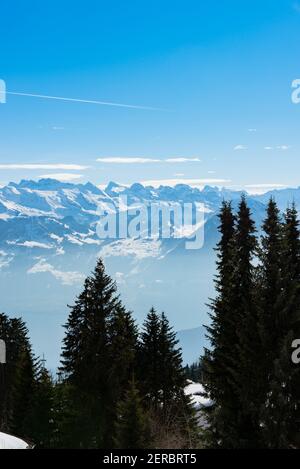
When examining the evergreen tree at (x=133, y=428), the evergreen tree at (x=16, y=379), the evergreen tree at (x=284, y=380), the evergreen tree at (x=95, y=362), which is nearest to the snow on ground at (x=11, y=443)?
the evergreen tree at (x=95, y=362)

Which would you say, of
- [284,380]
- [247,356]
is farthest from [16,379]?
[284,380]

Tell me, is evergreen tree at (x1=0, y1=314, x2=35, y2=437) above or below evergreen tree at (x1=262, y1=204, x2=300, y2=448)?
below

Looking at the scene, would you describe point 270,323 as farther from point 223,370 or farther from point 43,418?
point 43,418

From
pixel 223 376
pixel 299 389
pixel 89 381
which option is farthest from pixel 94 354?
pixel 299 389

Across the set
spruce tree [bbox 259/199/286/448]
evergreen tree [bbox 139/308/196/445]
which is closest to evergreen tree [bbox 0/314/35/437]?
evergreen tree [bbox 139/308/196/445]

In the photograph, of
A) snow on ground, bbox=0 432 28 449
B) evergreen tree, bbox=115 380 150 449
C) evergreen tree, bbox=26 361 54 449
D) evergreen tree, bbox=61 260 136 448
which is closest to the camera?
evergreen tree, bbox=115 380 150 449

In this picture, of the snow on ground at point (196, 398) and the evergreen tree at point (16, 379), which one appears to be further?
the snow on ground at point (196, 398)

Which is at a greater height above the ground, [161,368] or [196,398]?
A: [161,368]

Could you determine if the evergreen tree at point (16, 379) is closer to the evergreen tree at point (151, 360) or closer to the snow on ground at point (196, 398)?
the evergreen tree at point (151, 360)

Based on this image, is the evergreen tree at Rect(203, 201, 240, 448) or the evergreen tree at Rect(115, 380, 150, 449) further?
the evergreen tree at Rect(115, 380, 150, 449)

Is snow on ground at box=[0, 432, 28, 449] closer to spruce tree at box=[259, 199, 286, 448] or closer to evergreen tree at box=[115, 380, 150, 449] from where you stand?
evergreen tree at box=[115, 380, 150, 449]
